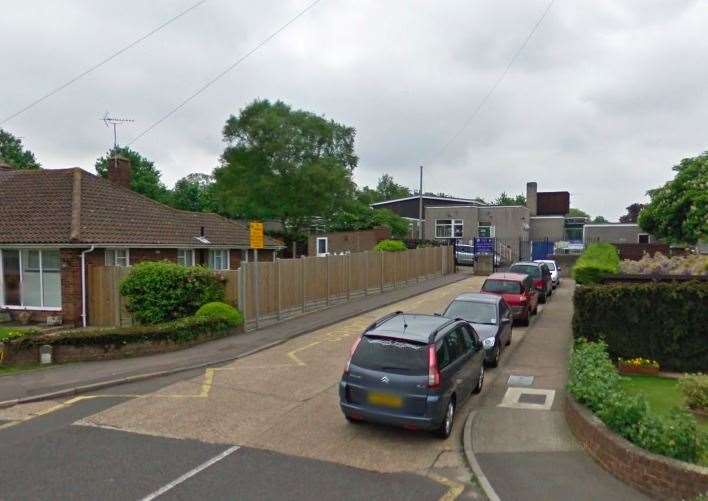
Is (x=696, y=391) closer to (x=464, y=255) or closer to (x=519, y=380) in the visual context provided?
(x=519, y=380)

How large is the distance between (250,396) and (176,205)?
54.4 metres

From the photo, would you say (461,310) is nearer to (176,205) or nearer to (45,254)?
(45,254)

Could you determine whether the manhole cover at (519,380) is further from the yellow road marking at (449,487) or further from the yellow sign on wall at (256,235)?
the yellow sign on wall at (256,235)

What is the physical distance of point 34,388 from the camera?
10.6m

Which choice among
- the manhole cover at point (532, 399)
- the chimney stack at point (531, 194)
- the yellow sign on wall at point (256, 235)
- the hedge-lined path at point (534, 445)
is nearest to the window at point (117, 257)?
the yellow sign on wall at point (256, 235)

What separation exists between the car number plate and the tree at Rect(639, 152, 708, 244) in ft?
49.4

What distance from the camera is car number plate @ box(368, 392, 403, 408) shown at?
25.1 ft

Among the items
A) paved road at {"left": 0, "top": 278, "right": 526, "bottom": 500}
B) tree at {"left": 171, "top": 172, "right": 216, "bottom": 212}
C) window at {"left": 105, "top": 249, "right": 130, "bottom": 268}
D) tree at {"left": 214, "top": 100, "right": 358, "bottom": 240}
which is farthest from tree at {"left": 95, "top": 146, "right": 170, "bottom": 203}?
paved road at {"left": 0, "top": 278, "right": 526, "bottom": 500}

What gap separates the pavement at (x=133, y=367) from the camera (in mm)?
10547

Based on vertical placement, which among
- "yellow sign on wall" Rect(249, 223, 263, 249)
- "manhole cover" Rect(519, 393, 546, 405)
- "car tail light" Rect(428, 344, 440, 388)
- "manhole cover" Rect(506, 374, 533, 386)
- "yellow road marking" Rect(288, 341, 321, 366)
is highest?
"yellow sign on wall" Rect(249, 223, 263, 249)

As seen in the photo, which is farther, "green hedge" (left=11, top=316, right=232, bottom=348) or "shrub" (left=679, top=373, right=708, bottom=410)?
"green hedge" (left=11, top=316, right=232, bottom=348)

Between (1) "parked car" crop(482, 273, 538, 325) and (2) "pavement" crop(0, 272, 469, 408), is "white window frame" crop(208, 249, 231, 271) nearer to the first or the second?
(2) "pavement" crop(0, 272, 469, 408)

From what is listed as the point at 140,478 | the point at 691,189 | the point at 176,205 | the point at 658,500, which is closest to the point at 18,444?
the point at 140,478

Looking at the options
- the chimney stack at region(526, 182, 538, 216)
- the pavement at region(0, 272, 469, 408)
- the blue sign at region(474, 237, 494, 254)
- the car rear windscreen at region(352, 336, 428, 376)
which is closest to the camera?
the car rear windscreen at region(352, 336, 428, 376)
